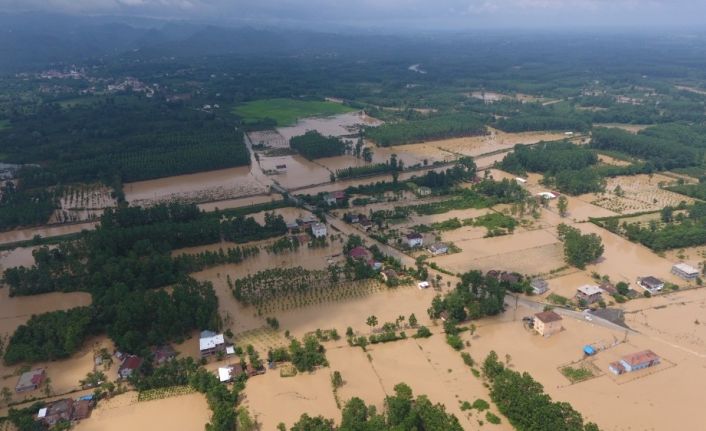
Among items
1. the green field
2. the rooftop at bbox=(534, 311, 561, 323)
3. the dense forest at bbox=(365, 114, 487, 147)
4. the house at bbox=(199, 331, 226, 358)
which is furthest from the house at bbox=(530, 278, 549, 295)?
the green field

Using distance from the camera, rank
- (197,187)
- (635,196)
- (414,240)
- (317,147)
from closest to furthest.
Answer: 1. (414,240)
2. (635,196)
3. (197,187)
4. (317,147)

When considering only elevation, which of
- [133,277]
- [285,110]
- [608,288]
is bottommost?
[608,288]

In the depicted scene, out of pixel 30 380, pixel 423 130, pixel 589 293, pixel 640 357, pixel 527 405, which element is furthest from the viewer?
pixel 423 130

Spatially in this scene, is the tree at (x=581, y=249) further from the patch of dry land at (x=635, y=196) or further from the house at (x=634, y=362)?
the patch of dry land at (x=635, y=196)

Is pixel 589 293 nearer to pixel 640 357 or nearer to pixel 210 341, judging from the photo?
pixel 640 357

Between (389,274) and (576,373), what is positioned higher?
(389,274)

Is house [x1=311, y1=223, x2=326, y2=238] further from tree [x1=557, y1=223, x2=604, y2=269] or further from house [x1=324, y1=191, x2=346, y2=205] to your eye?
tree [x1=557, y1=223, x2=604, y2=269]

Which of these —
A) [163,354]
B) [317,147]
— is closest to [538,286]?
[163,354]
